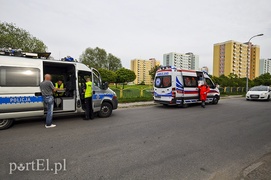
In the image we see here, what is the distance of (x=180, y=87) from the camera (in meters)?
9.84

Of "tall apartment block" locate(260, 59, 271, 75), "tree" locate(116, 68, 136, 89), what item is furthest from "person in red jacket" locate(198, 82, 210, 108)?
"tall apartment block" locate(260, 59, 271, 75)

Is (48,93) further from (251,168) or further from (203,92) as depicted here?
(203,92)

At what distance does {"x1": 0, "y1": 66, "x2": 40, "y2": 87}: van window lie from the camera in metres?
4.87

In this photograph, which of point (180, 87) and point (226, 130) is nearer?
point (226, 130)

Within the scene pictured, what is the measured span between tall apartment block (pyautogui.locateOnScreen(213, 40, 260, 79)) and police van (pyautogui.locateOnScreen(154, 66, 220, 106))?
89.2m

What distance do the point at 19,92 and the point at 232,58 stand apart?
330 ft

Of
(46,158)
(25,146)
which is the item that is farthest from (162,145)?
(25,146)

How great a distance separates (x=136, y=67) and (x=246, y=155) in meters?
151

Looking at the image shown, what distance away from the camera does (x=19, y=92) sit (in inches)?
200

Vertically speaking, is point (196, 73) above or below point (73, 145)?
above

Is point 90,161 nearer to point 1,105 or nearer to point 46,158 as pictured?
point 46,158

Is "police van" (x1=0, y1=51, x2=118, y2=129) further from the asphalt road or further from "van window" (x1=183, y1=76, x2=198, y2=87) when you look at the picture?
"van window" (x1=183, y1=76, x2=198, y2=87)

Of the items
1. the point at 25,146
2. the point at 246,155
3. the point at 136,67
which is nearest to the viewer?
the point at 246,155

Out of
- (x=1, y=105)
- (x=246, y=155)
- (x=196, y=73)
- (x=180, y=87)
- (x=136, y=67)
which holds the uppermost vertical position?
(x=136, y=67)
